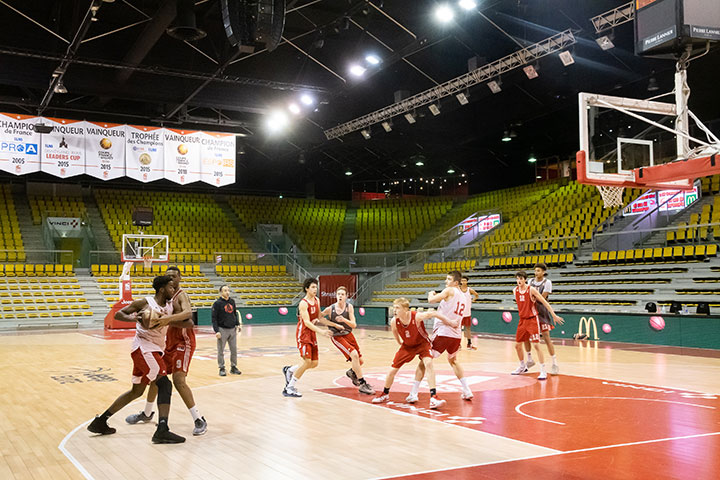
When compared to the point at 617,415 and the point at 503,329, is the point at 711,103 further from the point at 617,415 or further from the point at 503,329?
the point at 617,415

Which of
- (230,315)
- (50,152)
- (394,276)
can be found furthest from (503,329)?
(50,152)

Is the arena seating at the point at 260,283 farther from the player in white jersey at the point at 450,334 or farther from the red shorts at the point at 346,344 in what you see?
the player in white jersey at the point at 450,334

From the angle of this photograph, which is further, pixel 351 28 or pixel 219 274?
pixel 219 274

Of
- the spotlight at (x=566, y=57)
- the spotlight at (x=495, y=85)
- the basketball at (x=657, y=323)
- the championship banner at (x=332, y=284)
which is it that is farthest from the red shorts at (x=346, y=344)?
the championship banner at (x=332, y=284)

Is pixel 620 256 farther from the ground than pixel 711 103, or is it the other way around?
pixel 711 103

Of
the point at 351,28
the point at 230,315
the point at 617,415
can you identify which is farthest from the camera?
the point at 351,28

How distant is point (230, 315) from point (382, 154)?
73.5ft

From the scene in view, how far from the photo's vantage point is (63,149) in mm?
20812

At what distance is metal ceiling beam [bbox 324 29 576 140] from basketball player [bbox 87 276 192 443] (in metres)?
13.4

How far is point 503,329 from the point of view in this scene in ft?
68.2

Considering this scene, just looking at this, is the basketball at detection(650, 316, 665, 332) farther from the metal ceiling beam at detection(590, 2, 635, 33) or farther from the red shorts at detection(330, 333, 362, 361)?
the red shorts at detection(330, 333, 362, 361)

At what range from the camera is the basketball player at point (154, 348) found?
629cm

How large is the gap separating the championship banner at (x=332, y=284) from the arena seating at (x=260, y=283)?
3.69 ft

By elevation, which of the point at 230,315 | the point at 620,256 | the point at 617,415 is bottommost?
the point at 617,415
